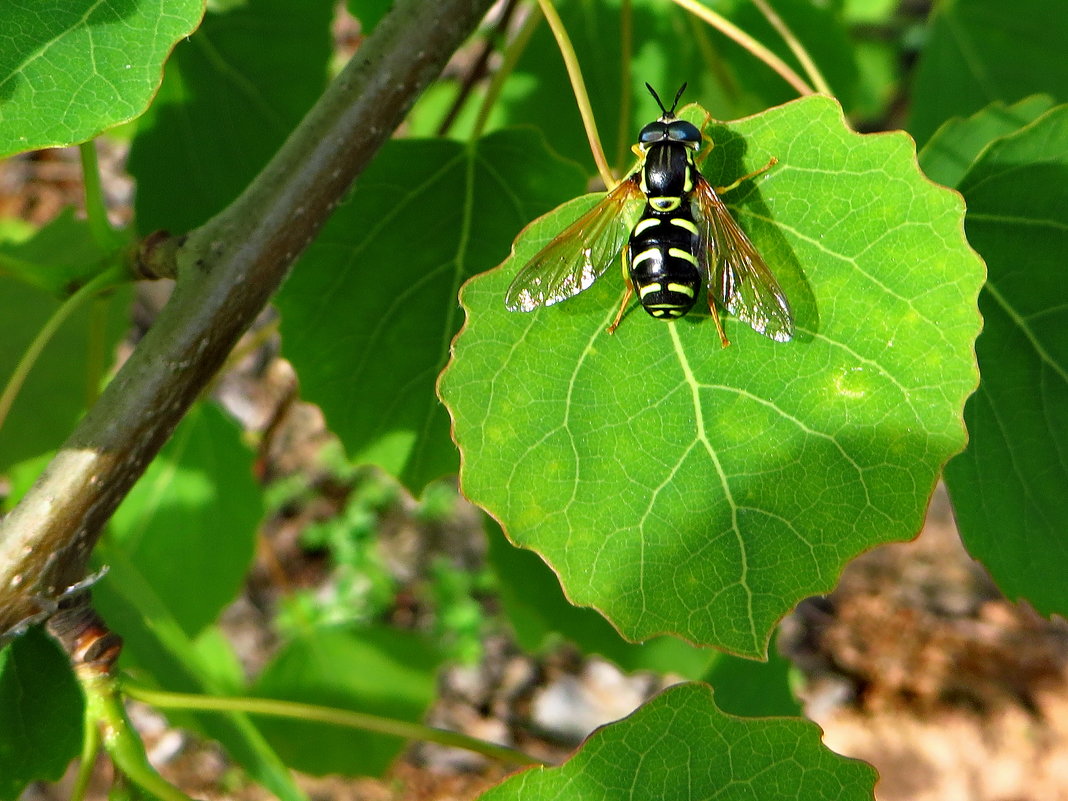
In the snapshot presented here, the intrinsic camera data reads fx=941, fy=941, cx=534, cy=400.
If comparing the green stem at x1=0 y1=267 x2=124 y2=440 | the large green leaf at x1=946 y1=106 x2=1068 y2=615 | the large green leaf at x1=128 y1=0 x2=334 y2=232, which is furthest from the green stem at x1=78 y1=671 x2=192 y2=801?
the large green leaf at x1=946 y1=106 x2=1068 y2=615

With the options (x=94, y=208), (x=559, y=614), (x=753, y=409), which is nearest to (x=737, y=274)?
(x=753, y=409)

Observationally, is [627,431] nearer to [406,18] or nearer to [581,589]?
[581,589]

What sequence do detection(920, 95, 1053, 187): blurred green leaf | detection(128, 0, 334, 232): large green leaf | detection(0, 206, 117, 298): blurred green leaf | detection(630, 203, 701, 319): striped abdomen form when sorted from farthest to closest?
detection(0, 206, 117, 298): blurred green leaf, detection(128, 0, 334, 232): large green leaf, detection(920, 95, 1053, 187): blurred green leaf, detection(630, 203, 701, 319): striped abdomen

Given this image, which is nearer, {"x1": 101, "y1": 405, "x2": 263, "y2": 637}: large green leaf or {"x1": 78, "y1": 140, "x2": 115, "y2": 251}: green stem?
{"x1": 78, "y1": 140, "x2": 115, "y2": 251}: green stem

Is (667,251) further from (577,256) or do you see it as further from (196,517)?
(196,517)

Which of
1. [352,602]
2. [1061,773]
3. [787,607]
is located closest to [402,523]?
[352,602]

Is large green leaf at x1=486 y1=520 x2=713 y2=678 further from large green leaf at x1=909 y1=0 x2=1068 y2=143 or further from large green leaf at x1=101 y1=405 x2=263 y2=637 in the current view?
large green leaf at x1=909 y1=0 x2=1068 y2=143

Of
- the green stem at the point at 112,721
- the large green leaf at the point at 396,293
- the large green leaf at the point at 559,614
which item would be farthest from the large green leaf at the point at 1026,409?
the green stem at the point at 112,721
